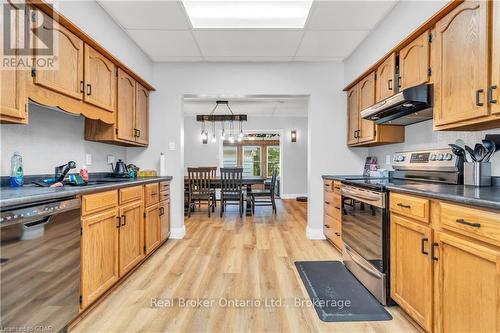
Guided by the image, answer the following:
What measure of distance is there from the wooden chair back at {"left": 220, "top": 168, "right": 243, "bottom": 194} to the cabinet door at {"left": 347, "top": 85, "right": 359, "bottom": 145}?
2.19 meters

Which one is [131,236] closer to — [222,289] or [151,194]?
[151,194]

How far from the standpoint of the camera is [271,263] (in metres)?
2.74

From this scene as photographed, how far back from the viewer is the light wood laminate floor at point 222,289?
170cm

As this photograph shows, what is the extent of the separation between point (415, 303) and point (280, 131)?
250 inches

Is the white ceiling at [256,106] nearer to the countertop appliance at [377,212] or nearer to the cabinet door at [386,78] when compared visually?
the cabinet door at [386,78]

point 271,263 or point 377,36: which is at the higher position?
point 377,36

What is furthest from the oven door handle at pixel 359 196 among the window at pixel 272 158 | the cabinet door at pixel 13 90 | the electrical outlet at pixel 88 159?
the window at pixel 272 158

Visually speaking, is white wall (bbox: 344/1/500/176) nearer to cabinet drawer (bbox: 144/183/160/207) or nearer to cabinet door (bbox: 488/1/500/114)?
cabinet door (bbox: 488/1/500/114)

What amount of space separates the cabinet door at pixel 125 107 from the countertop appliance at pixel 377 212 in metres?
2.49

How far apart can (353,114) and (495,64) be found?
1997 mm

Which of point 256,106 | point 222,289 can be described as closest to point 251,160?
point 256,106

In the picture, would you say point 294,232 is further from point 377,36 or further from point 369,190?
point 377,36

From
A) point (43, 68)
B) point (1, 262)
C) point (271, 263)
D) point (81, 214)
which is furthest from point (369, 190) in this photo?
point (43, 68)

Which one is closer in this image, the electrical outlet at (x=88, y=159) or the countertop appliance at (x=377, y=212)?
the countertop appliance at (x=377, y=212)
